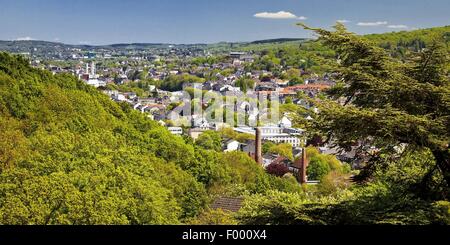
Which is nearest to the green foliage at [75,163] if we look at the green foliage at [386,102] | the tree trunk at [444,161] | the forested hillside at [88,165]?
the forested hillside at [88,165]

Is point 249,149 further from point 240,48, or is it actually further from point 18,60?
Result: point 240,48

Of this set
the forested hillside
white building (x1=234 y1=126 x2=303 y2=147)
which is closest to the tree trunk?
the forested hillside

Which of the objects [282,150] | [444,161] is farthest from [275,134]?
[444,161]

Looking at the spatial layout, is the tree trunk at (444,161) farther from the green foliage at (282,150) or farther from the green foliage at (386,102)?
the green foliage at (282,150)

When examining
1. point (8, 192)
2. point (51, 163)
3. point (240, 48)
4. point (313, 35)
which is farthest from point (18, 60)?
point (240, 48)

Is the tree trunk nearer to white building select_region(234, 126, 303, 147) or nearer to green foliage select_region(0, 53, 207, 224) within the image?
green foliage select_region(0, 53, 207, 224)
